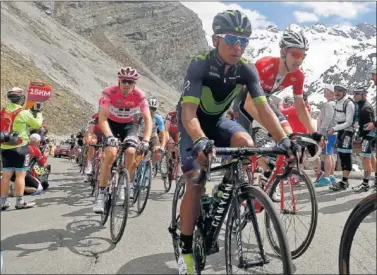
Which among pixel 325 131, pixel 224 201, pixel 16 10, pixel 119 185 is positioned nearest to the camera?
pixel 224 201

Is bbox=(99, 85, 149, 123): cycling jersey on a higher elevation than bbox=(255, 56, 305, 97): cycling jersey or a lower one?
lower

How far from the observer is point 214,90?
3752 mm

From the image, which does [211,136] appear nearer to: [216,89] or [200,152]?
[216,89]

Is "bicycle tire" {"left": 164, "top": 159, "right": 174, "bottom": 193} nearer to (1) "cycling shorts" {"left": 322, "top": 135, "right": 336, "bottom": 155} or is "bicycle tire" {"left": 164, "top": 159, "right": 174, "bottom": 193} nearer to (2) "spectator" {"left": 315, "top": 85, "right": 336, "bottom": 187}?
(2) "spectator" {"left": 315, "top": 85, "right": 336, "bottom": 187}

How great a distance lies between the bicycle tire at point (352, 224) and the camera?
2.74 m

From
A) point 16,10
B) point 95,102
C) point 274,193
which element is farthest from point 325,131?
point 16,10

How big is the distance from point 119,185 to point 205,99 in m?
2.17

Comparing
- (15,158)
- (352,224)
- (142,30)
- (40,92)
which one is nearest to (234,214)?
(352,224)

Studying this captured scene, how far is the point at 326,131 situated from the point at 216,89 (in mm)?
5244

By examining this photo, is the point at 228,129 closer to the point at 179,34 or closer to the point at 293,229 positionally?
the point at 293,229

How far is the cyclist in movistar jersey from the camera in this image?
11.4 ft

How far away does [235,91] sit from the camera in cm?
389

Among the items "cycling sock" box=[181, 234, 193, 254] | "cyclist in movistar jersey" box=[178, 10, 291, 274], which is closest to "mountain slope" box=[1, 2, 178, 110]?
"cyclist in movistar jersey" box=[178, 10, 291, 274]

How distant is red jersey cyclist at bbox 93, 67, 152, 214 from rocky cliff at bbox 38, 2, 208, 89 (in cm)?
9736
